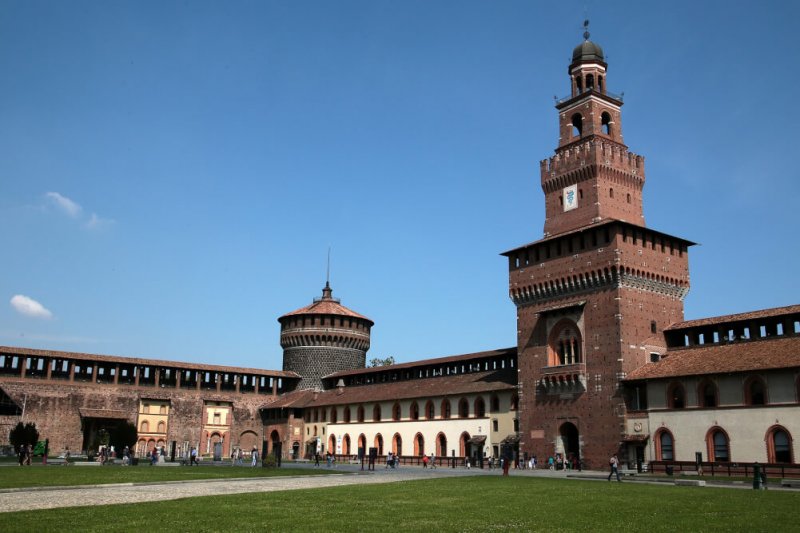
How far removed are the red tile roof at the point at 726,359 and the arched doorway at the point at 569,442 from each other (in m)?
5.92

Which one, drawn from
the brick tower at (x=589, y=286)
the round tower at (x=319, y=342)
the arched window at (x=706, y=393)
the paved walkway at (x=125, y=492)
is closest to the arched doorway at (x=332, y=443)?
the round tower at (x=319, y=342)

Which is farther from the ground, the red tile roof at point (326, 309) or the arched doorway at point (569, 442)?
the red tile roof at point (326, 309)

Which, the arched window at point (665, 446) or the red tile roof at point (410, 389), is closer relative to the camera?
the arched window at point (665, 446)

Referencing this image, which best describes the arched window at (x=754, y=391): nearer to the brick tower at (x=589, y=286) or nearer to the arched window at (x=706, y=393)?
the arched window at (x=706, y=393)

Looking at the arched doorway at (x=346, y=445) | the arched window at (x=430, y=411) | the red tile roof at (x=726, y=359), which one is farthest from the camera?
the arched doorway at (x=346, y=445)

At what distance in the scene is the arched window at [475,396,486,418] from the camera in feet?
185

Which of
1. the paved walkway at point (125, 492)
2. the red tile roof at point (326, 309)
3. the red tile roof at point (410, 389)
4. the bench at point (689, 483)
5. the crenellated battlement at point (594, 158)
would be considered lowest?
the bench at point (689, 483)

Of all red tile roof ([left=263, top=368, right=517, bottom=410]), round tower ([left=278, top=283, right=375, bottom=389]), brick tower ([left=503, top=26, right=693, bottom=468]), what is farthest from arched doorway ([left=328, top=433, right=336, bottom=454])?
brick tower ([left=503, top=26, right=693, bottom=468])

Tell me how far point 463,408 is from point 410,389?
7510mm

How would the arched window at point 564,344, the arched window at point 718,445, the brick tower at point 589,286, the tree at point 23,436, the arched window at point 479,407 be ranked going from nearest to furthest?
the arched window at point 718,445 < the brick tower at point 589,286 < the arched window at point 564,344 < the tree at point 23,436 < the arched window at point 479,407

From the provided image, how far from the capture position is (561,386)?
4853 centimetres

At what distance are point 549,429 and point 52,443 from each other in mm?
41498

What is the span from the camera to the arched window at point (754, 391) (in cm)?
3888

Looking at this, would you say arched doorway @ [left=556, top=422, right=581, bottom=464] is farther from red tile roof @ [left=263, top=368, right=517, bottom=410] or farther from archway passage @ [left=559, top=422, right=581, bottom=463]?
red tile roof @ [left=263, top=368, right=517, bottom=410]
